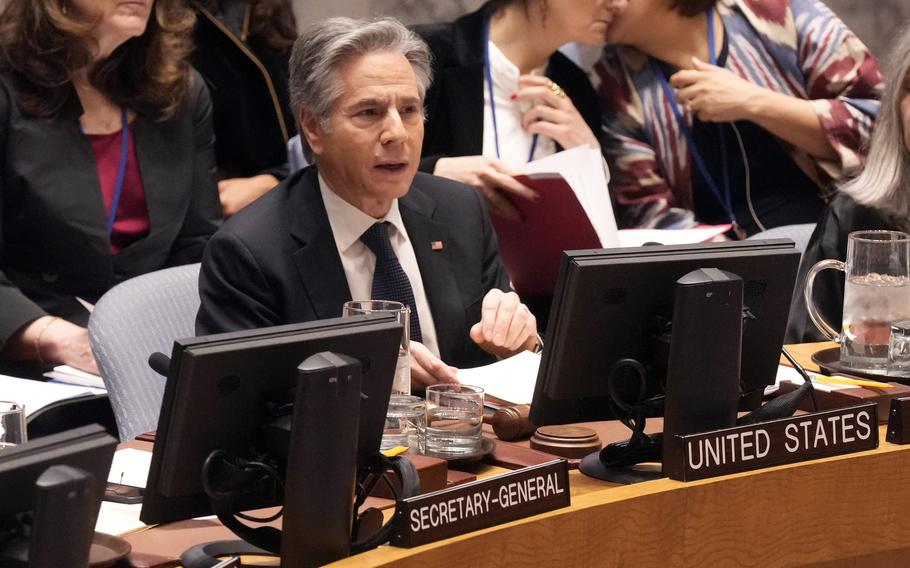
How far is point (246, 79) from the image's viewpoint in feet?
12.6

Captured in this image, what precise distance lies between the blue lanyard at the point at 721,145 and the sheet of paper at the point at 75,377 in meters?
1.82

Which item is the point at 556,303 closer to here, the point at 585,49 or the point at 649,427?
the point at 649,427

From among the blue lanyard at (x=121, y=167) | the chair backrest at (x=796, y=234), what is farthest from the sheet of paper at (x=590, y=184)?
the blue lanyard at (x=121, y=167)

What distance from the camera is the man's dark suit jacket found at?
252 cm

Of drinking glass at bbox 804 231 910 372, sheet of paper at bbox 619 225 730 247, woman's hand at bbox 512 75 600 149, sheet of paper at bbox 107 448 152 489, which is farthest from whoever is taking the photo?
woman's hand at bbox 512 75 600 149

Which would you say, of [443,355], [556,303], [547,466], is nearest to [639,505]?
[547,466]

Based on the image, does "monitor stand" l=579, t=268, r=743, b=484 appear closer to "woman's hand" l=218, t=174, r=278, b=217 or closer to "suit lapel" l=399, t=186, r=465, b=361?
"suit lapel" l=399, t=186, r=465, b=361

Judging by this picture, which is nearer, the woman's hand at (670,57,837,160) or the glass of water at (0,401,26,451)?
the glass of water at (0,401,26,451)

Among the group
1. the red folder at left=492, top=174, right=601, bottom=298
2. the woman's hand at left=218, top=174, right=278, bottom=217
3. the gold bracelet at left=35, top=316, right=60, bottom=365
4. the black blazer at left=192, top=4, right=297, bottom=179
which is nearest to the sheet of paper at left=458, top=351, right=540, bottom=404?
the red folder at left=492, top=174, right=601, bottom=298

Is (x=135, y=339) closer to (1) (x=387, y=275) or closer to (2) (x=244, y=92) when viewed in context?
(1) (x=387, y=275)

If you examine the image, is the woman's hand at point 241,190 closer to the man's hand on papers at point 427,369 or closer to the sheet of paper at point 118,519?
the man's hand on papers at point 427,369

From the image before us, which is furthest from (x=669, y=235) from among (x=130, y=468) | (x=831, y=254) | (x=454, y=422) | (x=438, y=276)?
(x=130, y=468)

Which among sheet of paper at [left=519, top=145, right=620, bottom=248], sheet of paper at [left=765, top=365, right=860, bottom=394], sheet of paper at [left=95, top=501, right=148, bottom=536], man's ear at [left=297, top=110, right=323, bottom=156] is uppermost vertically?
man's ear at [left=297, top=110, right=323, bottom=156]

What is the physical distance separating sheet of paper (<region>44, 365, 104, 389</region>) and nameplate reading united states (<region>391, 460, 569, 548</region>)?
4.89 feet
